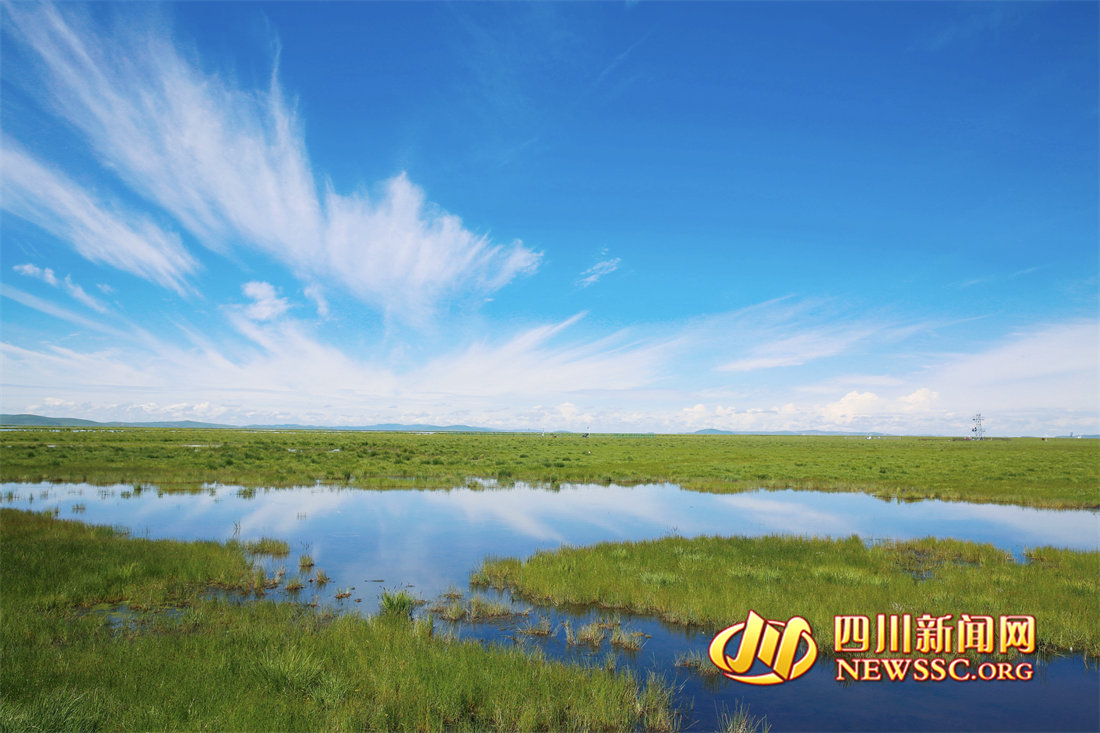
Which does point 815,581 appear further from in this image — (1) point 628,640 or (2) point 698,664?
(1) point 628,640

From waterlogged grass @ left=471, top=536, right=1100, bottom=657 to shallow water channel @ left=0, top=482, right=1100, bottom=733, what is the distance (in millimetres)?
817

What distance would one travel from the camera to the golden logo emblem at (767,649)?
941 cm

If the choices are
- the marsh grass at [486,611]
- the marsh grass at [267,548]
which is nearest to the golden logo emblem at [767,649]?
the marsh grass at [486,611]

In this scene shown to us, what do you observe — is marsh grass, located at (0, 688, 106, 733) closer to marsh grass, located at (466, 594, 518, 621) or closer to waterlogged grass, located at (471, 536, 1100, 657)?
marsh grass, located at (466, 594, 518, 621)

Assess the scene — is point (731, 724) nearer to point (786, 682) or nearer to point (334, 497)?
point (786, 682)

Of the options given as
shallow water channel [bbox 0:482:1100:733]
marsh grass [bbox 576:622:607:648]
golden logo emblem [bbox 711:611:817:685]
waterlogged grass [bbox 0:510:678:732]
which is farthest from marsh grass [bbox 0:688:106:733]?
golden logo emblem [bbox 711:611:817:685]

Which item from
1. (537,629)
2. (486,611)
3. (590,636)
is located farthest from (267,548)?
(590,636)

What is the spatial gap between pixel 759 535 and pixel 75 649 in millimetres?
20029

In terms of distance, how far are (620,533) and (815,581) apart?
861cm

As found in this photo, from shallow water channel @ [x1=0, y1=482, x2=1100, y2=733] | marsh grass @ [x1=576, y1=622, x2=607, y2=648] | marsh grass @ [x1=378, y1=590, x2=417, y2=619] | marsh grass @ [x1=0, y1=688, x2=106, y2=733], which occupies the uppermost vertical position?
marsh grass @ [x1=0, y1=688, x2=106, y2=733]

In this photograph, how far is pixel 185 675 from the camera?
7410 mm

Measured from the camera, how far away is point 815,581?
13945mm

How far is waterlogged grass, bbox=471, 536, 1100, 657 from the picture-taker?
11.6m

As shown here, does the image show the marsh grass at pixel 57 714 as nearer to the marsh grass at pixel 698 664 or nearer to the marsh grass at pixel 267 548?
the marsh grass at pixel 698 664
